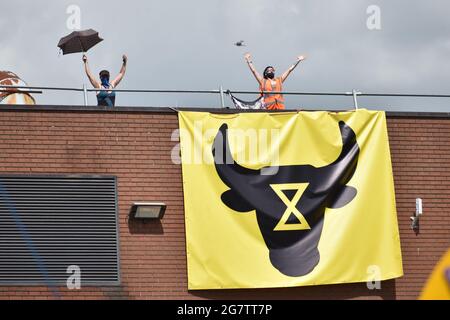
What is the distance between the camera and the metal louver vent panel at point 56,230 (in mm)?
21516

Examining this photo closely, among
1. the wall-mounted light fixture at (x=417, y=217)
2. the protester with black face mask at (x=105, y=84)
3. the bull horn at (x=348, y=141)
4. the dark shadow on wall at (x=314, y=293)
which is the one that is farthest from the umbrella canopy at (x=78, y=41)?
the wall-mounted light fixture at (x=417, y=217)

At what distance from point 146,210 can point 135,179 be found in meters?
0.64

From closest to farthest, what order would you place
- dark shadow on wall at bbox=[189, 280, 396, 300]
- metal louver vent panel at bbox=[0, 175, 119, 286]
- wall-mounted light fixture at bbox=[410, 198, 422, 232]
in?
1. metal louver vent panel at bbox=[0, 175, 119, 286]
2. dark shadow on wall at bbox=[189, 280, 396, 300]
3. wall-mounted light fixture at bbox=[410, 198, 422, 232]

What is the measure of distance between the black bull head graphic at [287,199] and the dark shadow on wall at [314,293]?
358mm

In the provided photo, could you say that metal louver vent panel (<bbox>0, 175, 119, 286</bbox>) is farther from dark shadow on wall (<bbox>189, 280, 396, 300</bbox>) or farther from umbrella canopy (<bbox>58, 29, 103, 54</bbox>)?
umbrella canopy (<bbox>58, 29, 103, 54</bbox>)

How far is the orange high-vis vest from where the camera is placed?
77.4 feet

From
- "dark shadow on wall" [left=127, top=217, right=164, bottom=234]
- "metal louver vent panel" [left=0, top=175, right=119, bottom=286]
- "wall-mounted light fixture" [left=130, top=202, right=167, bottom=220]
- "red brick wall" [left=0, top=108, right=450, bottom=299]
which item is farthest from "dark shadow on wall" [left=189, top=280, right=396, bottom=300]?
"metal louver vent panel" [left=0, top=175, right=119, bottom=286]

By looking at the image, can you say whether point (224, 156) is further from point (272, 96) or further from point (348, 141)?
point (348, 141)

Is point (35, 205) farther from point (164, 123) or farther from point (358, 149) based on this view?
point (358, 149)

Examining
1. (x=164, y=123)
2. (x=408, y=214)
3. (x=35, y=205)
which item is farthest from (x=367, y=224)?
(x=35, y=205)

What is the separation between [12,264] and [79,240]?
3.88 ft

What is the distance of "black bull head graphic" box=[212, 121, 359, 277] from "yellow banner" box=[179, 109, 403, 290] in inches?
0.7

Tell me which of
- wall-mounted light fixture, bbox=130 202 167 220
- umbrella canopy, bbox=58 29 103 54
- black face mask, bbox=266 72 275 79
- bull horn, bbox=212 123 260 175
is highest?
umbrella canopy, bbox=58 29 103 54

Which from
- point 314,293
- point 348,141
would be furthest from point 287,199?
point 314,293
